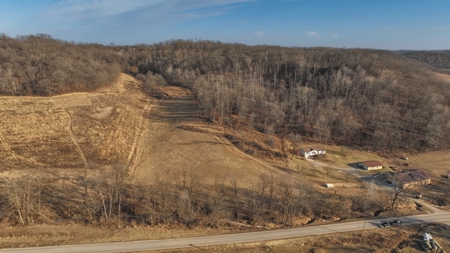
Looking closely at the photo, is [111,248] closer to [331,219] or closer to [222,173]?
[222,173]

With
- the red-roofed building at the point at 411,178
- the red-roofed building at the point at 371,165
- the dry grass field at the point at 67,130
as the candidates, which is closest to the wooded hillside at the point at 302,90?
the dry grass field at the point at 67,130

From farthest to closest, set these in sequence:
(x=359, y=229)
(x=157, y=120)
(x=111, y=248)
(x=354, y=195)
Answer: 1. (x=157, y=120)
2. (x=354, y=195)
3. (x=359, y=229)
4. (x=111, y=248)

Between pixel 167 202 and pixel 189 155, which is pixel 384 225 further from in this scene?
pixel 189 155

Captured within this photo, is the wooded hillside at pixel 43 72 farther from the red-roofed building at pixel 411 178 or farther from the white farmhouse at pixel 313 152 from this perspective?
the red-roofed building at pixel 411 178

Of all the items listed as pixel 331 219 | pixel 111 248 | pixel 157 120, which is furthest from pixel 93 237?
pixel 157 120

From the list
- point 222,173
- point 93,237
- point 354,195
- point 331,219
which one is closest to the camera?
point 93,237

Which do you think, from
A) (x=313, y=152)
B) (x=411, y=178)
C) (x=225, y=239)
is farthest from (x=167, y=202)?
(x=411, y=178)

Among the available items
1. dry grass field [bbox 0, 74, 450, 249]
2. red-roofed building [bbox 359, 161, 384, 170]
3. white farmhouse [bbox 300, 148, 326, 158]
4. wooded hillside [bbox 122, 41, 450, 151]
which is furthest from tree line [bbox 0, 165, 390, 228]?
wooded hillside [bbox 122, 41, 450, 151]
